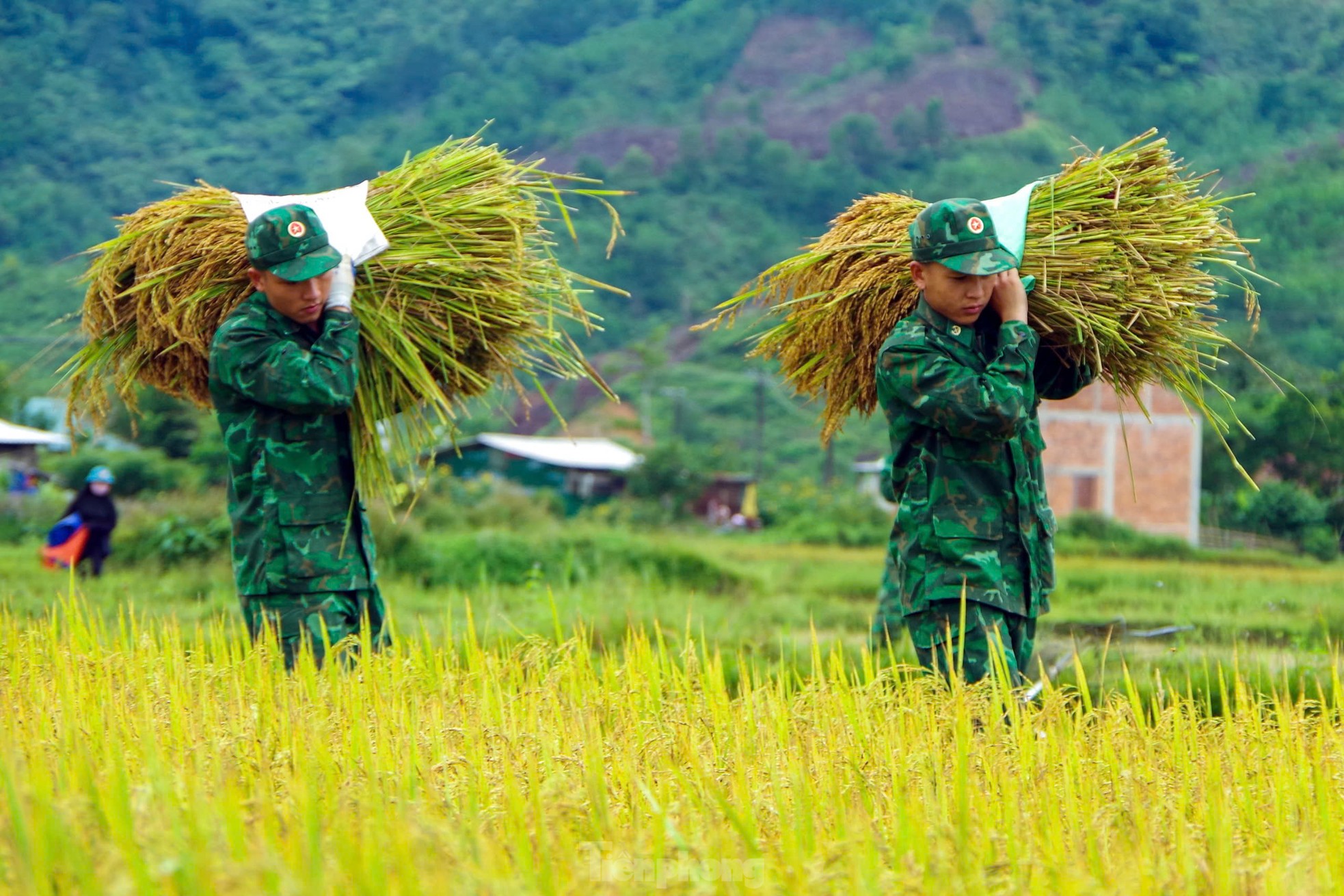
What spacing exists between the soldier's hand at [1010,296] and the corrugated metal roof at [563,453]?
1284 inches

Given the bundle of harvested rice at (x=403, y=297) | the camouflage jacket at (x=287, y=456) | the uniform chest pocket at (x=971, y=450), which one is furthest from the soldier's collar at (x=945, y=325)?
the camouflage jacket at (x=287, y=456)

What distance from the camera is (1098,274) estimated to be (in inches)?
147

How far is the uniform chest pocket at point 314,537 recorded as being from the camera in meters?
A: 3.81

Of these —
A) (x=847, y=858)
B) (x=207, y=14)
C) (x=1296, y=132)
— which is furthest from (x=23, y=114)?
(x=847, y=858)

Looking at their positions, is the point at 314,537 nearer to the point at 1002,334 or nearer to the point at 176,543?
the point at 1002,334

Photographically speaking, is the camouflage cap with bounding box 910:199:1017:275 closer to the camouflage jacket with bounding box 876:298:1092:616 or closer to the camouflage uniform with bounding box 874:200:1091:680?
the camouflage uniform with bounding box 874:200:1091:680

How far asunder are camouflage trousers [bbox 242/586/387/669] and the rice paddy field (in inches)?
6.4

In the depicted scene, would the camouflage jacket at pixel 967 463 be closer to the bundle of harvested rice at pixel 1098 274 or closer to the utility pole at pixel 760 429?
the bundle of harvested rice at pixel 1098 274

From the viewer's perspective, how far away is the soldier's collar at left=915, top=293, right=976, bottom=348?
11.9 feet

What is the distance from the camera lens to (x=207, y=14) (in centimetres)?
8562

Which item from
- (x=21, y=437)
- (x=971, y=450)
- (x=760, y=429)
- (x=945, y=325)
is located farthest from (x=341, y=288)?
(x=760, y=429)

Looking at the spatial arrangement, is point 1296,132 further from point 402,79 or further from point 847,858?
point 847,858

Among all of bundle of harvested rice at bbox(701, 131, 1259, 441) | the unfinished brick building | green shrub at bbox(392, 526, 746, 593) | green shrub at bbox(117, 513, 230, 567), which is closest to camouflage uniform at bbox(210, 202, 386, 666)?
bundle of harvested rice at bbox(701, 131, 1259, 441)

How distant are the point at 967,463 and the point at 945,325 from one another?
0.34 metres
